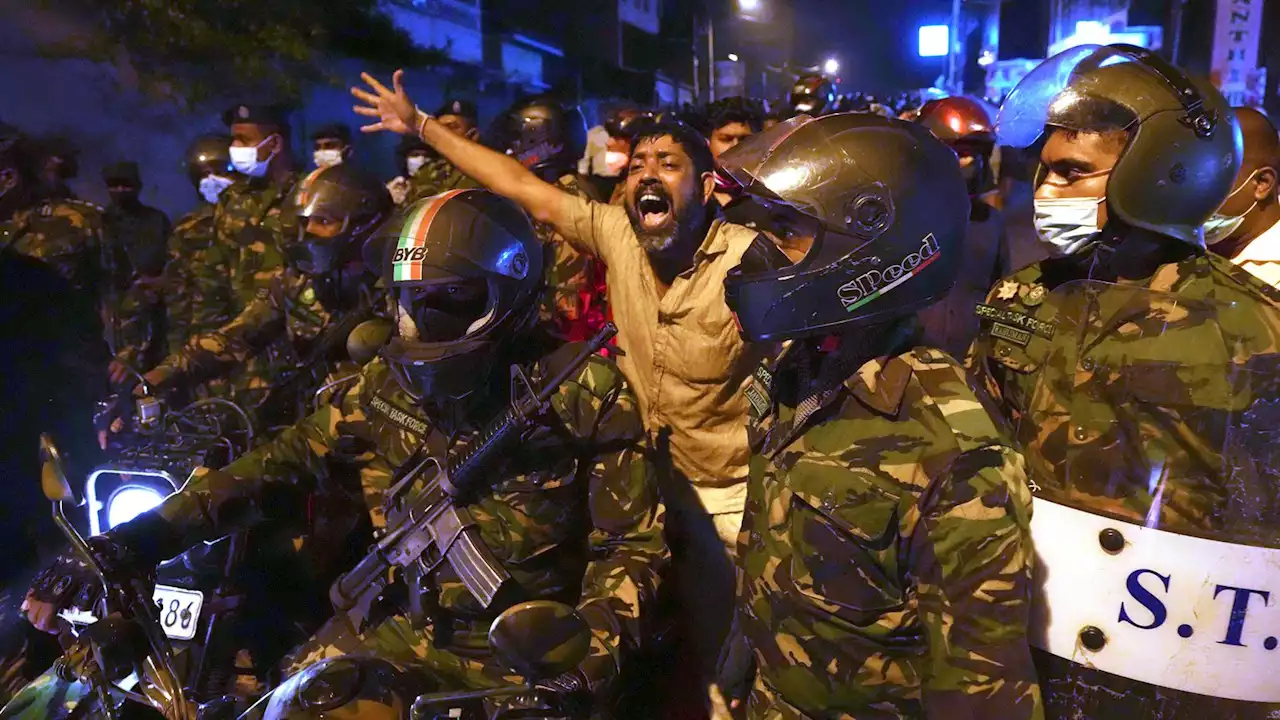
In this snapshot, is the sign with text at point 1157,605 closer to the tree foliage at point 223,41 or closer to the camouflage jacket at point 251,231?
the camouflage jacket at point 251,231

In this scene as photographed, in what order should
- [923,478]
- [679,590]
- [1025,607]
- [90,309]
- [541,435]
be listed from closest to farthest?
[1025,607] < [923,478] < [541,435] < [679,590] < [90,309]

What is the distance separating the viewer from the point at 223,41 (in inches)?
460

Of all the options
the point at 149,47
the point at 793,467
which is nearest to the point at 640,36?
the point at 149,47

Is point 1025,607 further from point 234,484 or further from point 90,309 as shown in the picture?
point 90,309

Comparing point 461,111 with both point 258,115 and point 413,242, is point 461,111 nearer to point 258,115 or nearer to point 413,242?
point 258,115

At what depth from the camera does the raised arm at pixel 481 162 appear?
4.34 m

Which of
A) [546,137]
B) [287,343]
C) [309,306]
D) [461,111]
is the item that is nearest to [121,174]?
[461,111]

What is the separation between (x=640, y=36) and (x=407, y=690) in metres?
19.1

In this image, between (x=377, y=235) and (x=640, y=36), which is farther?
(x=640, y=36)

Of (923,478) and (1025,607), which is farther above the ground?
(923,478)

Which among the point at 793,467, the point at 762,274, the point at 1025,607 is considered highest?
the point at 762,274

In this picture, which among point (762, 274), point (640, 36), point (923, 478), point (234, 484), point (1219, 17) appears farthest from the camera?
point (640, 36)

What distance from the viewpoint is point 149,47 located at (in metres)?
11.1

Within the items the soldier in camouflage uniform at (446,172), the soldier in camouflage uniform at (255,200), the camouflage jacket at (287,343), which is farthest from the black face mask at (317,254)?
the soldier in camouflage uniform at (446,172)
